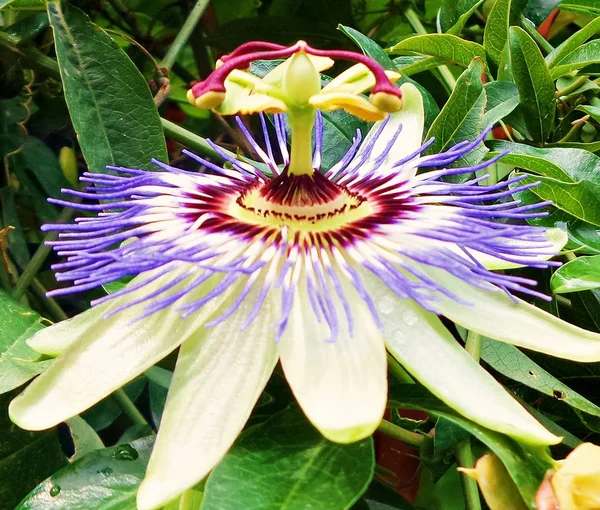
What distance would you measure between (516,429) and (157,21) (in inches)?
53.4

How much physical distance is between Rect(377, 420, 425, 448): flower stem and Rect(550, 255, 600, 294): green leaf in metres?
0.19

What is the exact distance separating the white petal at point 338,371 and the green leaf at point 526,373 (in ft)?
0.79

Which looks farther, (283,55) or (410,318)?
(283,55)

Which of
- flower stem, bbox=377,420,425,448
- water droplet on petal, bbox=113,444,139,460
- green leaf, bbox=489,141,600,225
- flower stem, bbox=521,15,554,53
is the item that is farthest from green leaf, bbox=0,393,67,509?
flower stem, bbox=521,15,554,53

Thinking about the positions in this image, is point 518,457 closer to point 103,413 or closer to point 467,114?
point 467,114

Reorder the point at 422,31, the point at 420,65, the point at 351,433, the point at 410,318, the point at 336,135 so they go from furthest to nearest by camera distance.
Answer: the point at 422,31 → the point at 420,65 → the point at 336,135 → the point at 410,318 → the point at 351,433

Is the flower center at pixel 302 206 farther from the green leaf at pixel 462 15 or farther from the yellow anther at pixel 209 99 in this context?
the green leaf at pixel 462 15

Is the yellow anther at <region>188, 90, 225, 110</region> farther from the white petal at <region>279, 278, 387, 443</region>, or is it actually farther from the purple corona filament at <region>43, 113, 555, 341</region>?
the white petal at <region>279, 278, 387, 443</region>

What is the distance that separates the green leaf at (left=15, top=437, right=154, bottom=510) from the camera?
65cm

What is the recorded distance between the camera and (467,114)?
85cm

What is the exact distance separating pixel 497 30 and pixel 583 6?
0.20 meters

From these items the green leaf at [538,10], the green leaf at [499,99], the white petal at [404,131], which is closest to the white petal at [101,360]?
the white petal at [404,131]

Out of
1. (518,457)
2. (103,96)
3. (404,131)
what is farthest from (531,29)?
(518,457)

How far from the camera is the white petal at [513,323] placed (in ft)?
2.01
